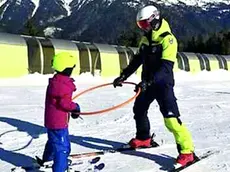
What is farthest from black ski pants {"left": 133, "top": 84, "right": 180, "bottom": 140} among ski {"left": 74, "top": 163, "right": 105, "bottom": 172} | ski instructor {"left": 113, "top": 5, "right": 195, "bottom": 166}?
ski {"left": 74, "top": 163, "right": 105, "bottom": 172}

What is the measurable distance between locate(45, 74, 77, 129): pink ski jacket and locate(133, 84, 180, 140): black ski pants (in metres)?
1.27

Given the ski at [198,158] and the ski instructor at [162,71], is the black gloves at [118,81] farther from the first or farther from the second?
the ski at [198,158]

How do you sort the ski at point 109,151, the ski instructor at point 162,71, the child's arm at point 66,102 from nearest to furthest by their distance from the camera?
the child's arm at point 66,102, the ski instructor at point 162,71, the ski at point 109,151

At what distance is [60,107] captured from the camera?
5973mm

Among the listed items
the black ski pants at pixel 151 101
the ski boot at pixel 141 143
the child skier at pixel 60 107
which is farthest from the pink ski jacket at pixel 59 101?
the ski boot at pixel 141 143

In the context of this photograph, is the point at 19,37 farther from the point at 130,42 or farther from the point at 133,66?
the point at 130,42

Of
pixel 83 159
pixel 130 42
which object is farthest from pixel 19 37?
pixel 130 42

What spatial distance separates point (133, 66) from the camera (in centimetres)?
742

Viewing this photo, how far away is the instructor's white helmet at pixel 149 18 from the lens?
6797 mm

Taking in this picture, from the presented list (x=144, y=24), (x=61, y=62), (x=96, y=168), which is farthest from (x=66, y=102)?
(x=144, y=24)

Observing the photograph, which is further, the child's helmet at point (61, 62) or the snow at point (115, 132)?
the snow at point (115, 132)

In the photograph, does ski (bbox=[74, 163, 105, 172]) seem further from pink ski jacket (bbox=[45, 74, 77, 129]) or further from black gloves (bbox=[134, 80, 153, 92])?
black gloves (bbox=[134, 80, 153, 92])

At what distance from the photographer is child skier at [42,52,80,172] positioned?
593 cm

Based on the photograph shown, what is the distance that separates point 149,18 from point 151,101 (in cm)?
111
